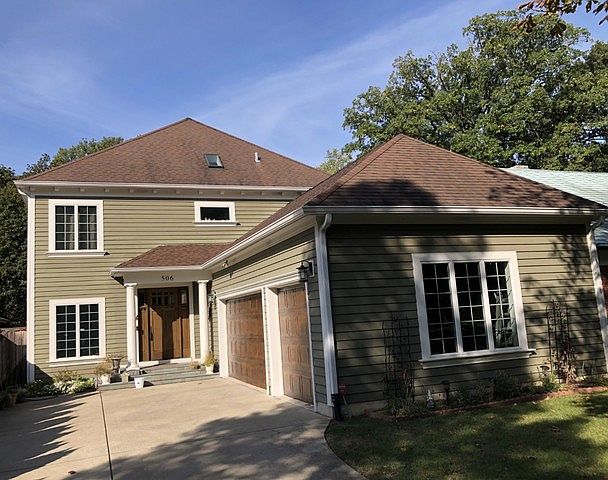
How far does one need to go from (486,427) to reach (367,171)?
4.57 m

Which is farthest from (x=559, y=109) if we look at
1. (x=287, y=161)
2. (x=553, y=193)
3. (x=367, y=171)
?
(x=367, y=171)

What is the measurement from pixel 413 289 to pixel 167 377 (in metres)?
8.30

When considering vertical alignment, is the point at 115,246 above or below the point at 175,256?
above

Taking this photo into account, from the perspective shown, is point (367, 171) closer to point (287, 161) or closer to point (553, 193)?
point (553, 193)

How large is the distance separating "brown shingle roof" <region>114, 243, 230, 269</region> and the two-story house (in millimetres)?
31

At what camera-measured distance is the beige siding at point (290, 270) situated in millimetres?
8094

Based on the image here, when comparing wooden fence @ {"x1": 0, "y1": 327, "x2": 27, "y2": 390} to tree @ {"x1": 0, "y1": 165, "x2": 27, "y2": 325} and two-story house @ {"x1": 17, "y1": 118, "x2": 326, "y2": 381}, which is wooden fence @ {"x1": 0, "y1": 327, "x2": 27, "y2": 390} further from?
tree @ {"x1": 0, "y1": 165, "x2": 27, "y2": 325}

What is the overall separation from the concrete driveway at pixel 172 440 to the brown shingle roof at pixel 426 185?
128 inches

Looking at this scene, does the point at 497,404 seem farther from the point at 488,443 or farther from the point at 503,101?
the point at 503,101

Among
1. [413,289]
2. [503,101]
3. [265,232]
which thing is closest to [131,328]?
[265,232]

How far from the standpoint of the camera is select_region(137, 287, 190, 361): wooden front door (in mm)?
15672

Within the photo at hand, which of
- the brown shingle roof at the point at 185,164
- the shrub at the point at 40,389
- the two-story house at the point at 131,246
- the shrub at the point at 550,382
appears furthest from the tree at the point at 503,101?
the shrub at the point at 40,389

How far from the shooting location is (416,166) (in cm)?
982

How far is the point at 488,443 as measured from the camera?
572cm
